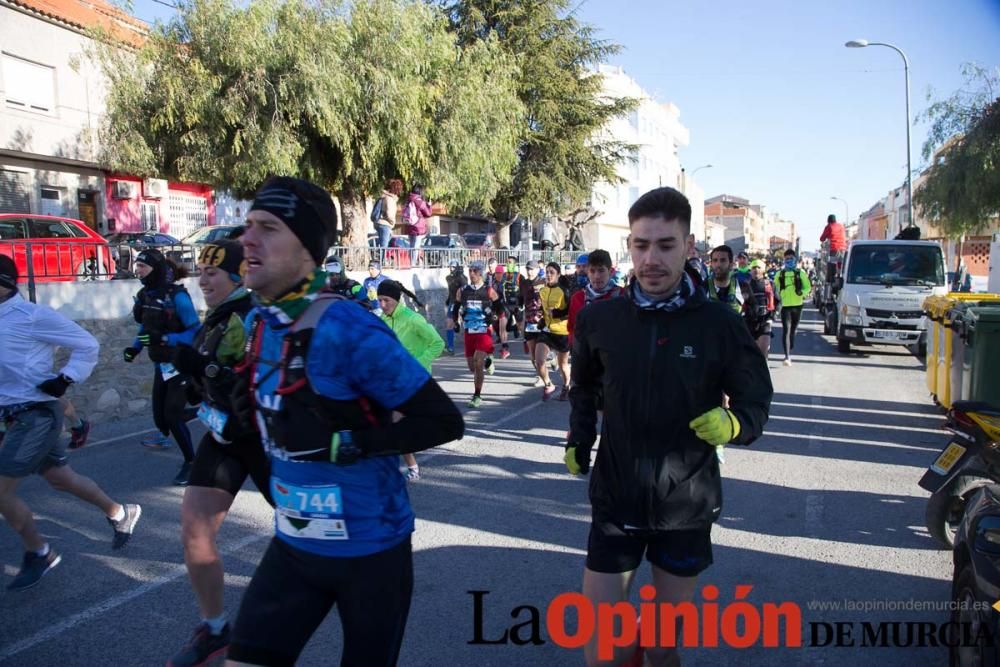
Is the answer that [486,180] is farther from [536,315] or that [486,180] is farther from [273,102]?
[536,315]

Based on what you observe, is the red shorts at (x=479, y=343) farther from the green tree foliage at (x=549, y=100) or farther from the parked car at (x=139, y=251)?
the green tree foliage at (x=549, y=100)

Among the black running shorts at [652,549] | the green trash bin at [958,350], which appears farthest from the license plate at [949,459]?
the green trash bin at [958,350]

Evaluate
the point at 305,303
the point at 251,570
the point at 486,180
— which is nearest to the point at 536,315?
the point at 251,570

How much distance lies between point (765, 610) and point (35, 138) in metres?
24.0

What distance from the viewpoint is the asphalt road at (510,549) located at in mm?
3744

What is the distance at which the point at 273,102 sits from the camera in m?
15.0

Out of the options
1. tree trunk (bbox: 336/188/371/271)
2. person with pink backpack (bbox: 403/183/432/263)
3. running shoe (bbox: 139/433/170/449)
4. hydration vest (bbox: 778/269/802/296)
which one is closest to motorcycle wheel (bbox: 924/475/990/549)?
running shoe (bbox: 139/433/170/449)

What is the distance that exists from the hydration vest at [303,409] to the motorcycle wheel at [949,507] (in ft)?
12.2

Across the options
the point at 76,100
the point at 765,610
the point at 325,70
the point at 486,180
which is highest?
the point at 76,100

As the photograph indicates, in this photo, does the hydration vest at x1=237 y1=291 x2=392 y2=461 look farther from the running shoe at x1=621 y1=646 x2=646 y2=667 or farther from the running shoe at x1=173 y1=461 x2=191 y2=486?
the running shoe at x1=173 y1=461 x2=191 y2=486

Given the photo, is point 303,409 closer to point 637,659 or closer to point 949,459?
point 637,659

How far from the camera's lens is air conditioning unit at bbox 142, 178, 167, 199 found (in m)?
25.9

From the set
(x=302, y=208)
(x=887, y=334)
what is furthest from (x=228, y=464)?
(x=887, y=334)

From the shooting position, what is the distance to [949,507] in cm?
454
